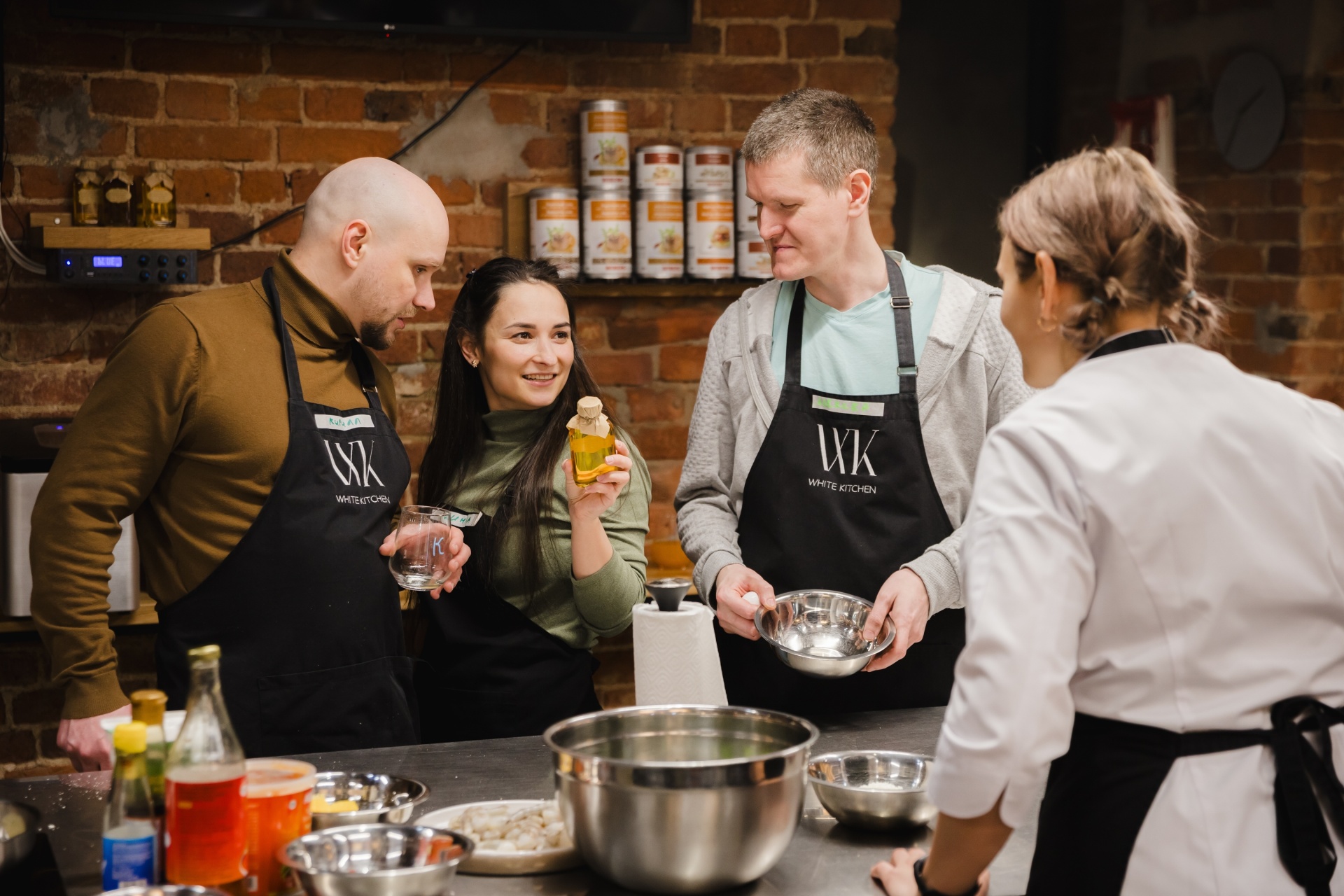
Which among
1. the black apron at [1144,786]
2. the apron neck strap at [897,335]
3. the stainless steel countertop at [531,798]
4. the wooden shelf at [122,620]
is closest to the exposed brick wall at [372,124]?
the wooden shelf at [122,620]

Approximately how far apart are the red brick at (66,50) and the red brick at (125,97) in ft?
0.11

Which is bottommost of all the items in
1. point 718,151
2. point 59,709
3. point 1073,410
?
point 59,709

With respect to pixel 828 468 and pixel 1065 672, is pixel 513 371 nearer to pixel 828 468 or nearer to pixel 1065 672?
pixel 828 468

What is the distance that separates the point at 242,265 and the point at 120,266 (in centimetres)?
29

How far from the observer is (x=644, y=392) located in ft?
10.6

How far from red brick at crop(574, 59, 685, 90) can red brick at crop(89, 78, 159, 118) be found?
0.97m

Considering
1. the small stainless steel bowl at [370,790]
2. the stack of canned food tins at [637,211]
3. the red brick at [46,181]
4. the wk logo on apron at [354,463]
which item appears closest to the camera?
the small stainless steel bowl at [370,790]

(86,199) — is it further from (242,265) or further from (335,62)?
(335,62)

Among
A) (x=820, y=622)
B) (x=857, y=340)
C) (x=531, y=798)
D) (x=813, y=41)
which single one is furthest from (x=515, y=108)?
(x=531, y=798)

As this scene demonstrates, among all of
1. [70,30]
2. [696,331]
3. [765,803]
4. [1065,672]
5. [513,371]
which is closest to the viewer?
[1065,672]

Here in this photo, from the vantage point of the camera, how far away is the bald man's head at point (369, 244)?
6.83 feet

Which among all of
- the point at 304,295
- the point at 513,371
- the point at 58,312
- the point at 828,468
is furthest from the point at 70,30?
the point at 828,468

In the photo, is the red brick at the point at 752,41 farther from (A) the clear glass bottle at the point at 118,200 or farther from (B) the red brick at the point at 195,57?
(A) the clear glass bottle at the point at 118,200

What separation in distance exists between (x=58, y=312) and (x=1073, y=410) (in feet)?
7.94
